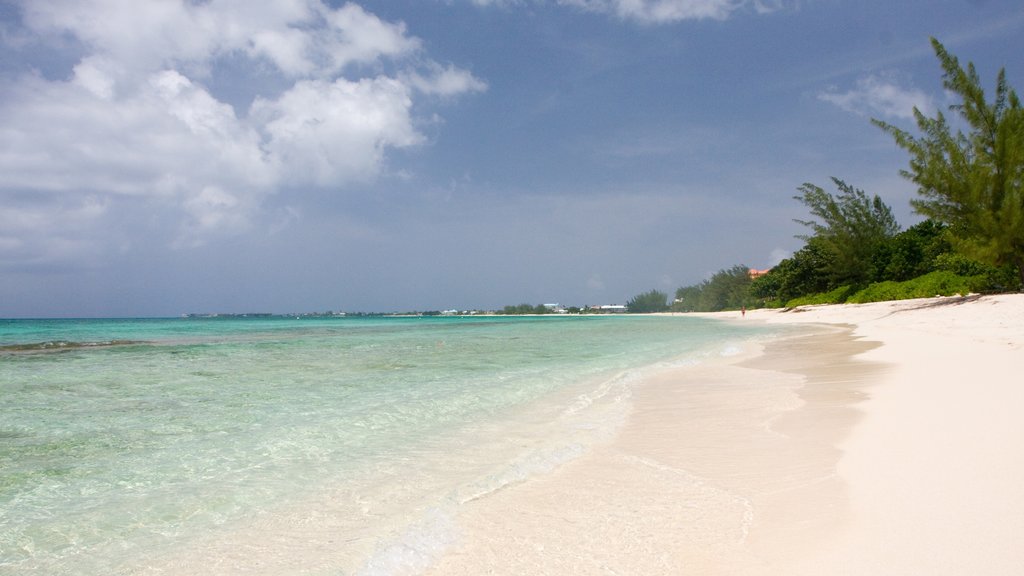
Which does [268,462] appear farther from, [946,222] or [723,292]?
[723,292]

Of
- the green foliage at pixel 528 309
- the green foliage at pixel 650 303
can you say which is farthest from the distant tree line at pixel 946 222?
the green foliage at pixel 528 309

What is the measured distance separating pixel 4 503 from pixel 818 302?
2145 inches

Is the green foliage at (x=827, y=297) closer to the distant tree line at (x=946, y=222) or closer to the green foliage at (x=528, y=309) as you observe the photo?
the distant tree line at (x=946, y=222)

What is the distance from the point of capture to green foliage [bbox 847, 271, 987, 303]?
93.0 feet

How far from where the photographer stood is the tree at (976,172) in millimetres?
21891

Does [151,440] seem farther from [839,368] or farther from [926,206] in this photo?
[926,206]

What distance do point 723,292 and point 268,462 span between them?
9990cm

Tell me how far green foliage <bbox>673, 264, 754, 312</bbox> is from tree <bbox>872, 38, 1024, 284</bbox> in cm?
5424

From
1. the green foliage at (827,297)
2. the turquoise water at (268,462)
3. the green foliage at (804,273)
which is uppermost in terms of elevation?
the green foliage at (804,273)

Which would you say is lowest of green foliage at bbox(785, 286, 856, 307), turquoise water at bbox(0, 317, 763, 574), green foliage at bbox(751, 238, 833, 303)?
turquoise water at bbox(0, 317, 763, 574)

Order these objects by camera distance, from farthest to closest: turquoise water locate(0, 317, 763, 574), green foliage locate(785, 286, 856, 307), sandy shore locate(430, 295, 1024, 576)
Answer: green foliage locate(785, 286, 856, 307)
turquoise water locate(0, 317, 763, 574)
sandy shore locate(430, 295, 1024, 576)

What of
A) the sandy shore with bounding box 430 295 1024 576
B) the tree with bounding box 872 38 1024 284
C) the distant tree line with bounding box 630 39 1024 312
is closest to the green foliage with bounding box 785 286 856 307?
→ the distant tree line with bounding box 630 39 1024 312

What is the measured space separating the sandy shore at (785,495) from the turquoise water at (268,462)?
18.9 inches

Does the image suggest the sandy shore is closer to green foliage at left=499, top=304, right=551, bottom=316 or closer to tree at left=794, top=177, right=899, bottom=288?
tree at left=794, top=177, right=899, bottom=288
